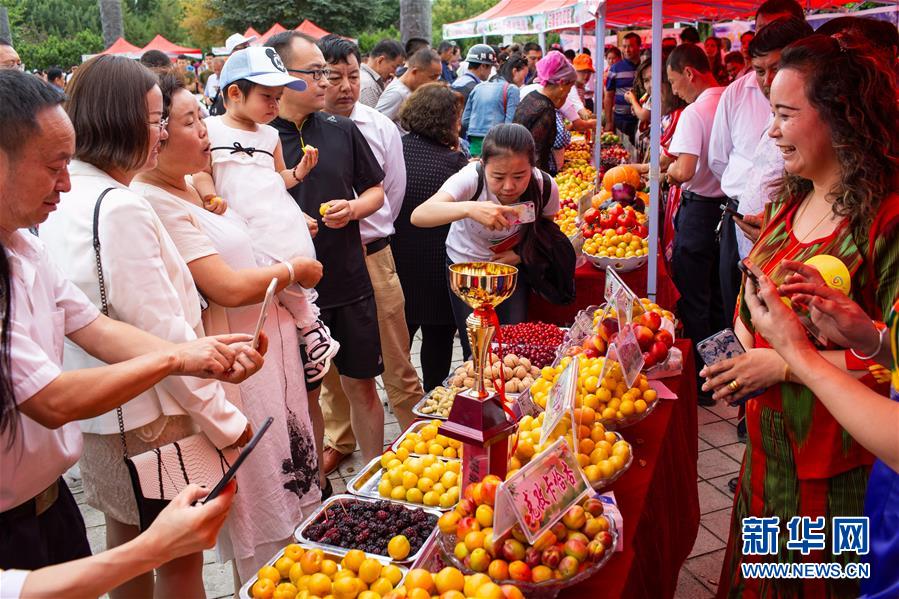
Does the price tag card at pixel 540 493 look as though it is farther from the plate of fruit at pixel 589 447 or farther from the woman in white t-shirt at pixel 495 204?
the woman in white t-shirt at pixel 495 204

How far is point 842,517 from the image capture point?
194cm

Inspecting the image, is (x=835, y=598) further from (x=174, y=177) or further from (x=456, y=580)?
(x=174, y=177)

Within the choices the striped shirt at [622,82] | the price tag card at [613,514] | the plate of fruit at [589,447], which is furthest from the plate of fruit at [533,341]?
the striped shirt at [622,82]

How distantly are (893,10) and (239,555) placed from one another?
30.6 ft

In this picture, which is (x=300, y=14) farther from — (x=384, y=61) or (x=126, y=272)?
(x=126, y=272)

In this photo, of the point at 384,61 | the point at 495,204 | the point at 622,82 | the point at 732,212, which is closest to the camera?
the point at 732,212

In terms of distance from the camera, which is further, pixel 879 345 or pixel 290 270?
pixel 290 270

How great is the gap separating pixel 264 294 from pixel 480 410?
97 centimetres

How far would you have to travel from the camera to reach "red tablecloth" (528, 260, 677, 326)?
3.96 metres

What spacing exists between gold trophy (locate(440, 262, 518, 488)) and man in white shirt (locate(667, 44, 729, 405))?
286 cm

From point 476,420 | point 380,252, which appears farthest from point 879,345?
point 380,252

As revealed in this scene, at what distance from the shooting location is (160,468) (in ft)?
5.98

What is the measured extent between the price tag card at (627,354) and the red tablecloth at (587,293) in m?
1.64

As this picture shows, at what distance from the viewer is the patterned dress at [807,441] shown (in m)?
1.84
